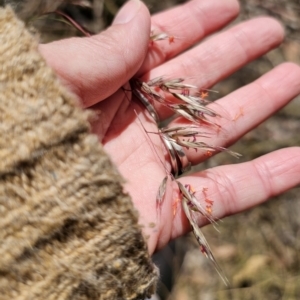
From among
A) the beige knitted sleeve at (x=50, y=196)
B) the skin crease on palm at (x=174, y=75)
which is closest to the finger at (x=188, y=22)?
the skin crease on palm at (x=174, y=75)

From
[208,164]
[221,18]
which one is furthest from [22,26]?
[208,164]

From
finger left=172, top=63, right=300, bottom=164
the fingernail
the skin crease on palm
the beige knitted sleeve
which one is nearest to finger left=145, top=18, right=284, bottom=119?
the skin crease on palm

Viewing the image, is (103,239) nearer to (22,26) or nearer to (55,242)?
(55,242)

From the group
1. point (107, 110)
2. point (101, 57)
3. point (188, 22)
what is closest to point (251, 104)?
point (188, 22)

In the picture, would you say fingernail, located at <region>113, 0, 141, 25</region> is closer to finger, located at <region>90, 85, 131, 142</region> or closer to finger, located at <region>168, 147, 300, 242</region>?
finger, located at <region>90, 85, 131, 142</region>

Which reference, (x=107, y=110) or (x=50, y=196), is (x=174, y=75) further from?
(x=50, y=196)
